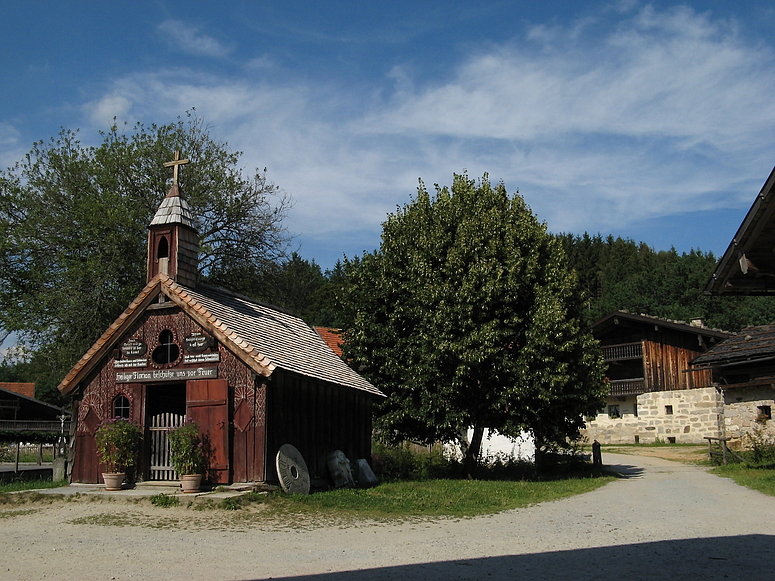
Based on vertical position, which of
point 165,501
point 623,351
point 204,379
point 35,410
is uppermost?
point 623,351

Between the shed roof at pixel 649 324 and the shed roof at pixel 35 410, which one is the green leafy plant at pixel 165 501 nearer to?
the shed roof at pixel 649 324

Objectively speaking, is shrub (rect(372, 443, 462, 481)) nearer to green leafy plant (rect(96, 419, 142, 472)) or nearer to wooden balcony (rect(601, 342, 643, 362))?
green leafy plant (rect(96, 419, 142, 472))

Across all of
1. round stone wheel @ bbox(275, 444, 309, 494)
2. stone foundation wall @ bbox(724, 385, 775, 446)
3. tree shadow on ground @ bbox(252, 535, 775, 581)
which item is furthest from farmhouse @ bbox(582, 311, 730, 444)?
tree shadow on ground @ bbox(252, 535, 775, 581)

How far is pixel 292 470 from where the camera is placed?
15805 mm

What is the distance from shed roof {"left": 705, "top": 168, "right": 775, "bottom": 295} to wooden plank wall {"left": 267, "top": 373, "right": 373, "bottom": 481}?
31.2 feet

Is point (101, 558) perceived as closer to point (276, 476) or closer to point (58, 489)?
point (276, 476)

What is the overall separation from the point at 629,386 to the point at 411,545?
34890mm

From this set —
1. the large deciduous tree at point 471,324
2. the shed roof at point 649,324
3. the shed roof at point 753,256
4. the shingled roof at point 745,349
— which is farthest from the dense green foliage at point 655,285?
the shed roof at point 753,256

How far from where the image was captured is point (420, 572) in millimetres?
7961

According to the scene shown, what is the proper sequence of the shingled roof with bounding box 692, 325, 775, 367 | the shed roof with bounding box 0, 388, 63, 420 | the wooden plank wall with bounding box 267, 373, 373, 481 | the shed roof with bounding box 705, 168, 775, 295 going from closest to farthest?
1. the shed roof with bounding box 705, 168, 775, 295
2. the wooden plank wall with bounding box 267, 373, 373, 481
3. the shingled roof with bounding box 692, 325, 775, 367
4. the shed roof with bounding box 0, 388, 63, 420

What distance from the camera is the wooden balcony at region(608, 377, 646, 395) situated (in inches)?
1633

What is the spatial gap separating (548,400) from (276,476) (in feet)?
26.9

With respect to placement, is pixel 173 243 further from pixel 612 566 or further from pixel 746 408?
pixel 746 408

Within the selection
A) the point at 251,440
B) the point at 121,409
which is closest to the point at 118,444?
the point at 121,409
